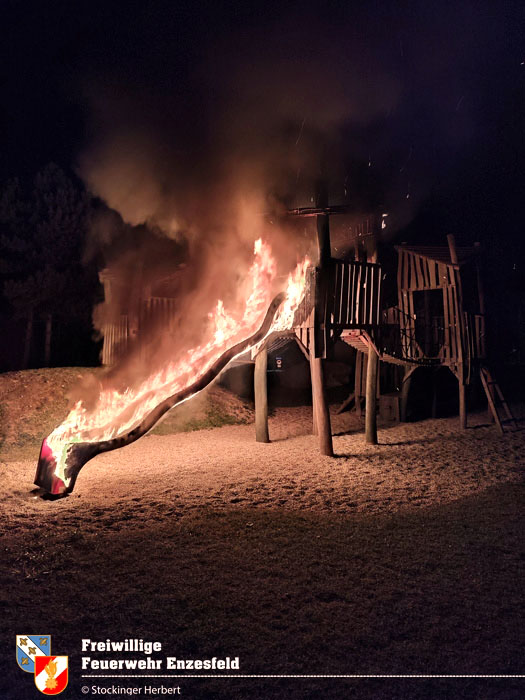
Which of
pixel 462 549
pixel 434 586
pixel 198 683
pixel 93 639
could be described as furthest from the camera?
pixel 462 549

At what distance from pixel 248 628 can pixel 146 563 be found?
1785 mm

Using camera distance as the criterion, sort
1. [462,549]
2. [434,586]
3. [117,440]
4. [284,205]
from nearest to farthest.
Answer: [434,586]
[462,549]
[117,440]
[284,205]

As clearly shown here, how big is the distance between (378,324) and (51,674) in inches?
420

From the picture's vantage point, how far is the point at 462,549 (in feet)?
19.1

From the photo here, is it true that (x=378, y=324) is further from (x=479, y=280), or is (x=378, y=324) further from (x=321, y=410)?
(x=479, y=280)

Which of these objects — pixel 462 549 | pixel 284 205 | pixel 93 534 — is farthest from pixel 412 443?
pixel 93 534

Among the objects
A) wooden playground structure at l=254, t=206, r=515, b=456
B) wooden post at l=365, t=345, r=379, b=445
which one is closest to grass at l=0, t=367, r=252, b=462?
wooden playground structure at l=254, t=206, r=515, b=456

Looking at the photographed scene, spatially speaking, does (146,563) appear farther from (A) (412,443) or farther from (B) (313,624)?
(A) (412,443)

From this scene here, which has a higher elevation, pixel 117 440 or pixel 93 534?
pixel 117 440

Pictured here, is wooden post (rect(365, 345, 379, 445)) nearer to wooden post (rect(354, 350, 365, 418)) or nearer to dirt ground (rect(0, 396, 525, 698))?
dirt ground (rect(0, 396, 525, 698))

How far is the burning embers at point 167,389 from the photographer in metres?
8.00

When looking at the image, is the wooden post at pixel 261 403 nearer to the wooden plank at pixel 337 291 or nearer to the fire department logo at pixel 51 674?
the wooden plank at pixel 337 291

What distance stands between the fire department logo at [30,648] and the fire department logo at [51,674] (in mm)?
47

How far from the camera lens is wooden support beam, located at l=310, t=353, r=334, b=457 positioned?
37.6ft
